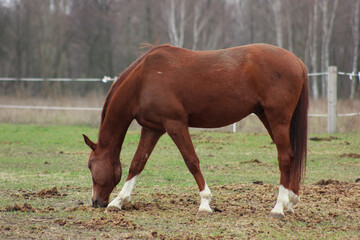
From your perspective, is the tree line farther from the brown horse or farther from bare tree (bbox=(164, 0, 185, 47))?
the brown horse

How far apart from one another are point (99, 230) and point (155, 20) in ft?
96.9

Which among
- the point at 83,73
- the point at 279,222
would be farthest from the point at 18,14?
the point at 279,222

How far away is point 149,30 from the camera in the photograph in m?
30.8

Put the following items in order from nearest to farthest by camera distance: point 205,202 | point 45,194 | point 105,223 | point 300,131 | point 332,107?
1. point 105,223
2. point 205,202
3. point 300,131
4. point 45,194
5. point 332,107

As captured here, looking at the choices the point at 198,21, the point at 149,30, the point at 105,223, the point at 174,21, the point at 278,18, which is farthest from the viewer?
the point at 198,21

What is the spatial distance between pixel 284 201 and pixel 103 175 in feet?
6.21

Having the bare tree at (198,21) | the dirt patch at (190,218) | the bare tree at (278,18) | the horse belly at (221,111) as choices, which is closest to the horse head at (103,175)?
the dirt patch at (190,218)

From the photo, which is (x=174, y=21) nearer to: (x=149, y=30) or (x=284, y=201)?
(x=149, y=30)

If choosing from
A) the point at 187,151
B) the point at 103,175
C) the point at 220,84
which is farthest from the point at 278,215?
the point at 103,175

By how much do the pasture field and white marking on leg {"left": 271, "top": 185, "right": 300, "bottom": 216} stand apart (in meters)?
0.10

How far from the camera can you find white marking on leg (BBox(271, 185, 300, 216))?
4703mm

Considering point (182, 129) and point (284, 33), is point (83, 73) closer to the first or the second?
point (284, 33)

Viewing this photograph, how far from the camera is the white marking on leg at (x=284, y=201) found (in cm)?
470

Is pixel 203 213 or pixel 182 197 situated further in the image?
pixel 182 197
